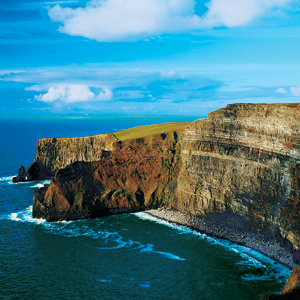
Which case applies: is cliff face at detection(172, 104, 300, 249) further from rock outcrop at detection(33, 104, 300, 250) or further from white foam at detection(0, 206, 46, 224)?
white foam at detection(0, 206, 46, 224)

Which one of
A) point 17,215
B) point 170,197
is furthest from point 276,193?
point 17,215

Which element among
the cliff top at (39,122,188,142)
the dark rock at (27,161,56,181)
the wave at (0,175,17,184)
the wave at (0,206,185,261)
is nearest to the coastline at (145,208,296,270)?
the wave at (0,206,185,261)

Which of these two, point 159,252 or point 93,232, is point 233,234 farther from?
point 93,232

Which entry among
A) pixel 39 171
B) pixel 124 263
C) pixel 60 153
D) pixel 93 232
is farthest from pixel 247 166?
pixel 39 171

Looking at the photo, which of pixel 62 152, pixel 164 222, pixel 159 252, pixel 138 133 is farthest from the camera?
pixel 62 152

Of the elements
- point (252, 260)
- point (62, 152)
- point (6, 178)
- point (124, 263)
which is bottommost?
point (252, 260)

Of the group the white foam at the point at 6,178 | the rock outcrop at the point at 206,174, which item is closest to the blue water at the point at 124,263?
the rock outcrop at the point at 206,174
